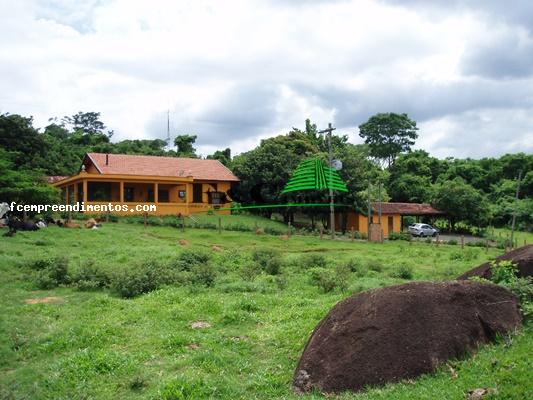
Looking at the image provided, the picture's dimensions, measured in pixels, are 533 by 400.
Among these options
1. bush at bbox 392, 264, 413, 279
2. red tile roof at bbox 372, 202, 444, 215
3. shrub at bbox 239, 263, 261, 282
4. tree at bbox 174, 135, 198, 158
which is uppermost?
tree at bbox 174, 135, 198, 158

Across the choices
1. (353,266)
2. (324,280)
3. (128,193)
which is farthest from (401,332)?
(128,193)

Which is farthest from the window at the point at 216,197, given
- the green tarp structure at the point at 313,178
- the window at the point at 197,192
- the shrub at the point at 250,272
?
the shrub at the point at 250,272

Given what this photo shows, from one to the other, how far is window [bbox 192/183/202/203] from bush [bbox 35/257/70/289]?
2587 centimetres

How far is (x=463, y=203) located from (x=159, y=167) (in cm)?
2463

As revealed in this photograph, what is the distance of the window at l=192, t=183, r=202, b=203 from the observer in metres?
41.1

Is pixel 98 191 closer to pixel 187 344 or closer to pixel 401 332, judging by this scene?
pixel 187 344

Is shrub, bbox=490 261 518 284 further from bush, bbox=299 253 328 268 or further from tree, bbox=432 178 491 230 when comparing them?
tree, bbox=432 178 491 230

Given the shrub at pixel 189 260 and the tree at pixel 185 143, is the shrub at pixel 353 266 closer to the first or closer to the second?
the shrub at pixel 189 260

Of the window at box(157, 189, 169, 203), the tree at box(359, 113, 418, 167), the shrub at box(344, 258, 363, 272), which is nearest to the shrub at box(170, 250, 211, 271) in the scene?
the shrub at box(344, 258, 363, 272)

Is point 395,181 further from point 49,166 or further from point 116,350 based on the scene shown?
point 116,350

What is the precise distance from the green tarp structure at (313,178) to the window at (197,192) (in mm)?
6293

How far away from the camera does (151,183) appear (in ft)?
127

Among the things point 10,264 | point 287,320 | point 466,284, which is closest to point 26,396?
point 287,320

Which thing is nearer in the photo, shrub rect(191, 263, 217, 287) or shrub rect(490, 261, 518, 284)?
shrub rect(490, 261, 518, 284)
